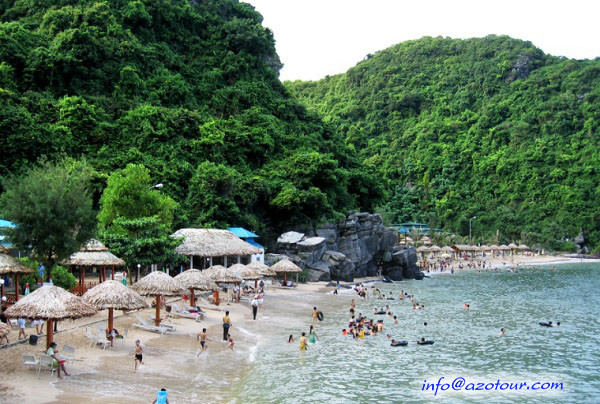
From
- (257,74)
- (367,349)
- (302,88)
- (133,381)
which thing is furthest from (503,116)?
(133,381)

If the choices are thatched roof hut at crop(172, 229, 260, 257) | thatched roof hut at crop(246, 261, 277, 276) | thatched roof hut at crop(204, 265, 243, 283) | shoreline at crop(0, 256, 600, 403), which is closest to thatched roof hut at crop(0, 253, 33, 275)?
shoreline at crop(0, 256, 600, 403)

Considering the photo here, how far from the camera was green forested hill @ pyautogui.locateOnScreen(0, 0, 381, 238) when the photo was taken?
42531 millimetres

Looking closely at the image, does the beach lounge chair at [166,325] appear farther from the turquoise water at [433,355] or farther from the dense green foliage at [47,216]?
the dense green foliage at [47,216]

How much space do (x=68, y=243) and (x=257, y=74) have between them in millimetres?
47207

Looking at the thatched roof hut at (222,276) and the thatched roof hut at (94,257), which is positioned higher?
the thatched roof hut at (94,257)

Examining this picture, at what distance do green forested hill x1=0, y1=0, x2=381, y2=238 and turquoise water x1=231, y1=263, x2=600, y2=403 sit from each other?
1242 cm

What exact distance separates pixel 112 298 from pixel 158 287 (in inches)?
137

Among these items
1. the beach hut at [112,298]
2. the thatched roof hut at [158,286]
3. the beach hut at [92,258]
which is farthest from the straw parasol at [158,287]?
the beach hut at [92,258]

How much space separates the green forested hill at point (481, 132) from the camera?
100 m

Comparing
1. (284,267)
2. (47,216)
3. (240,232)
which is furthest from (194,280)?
(240,232)

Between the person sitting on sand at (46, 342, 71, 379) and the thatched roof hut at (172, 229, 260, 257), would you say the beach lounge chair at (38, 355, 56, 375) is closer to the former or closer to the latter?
the person sitting on sand at (46, 342, 71, 379)

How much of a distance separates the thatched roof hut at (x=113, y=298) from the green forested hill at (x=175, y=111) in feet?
61.3

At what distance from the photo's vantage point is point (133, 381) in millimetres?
15578

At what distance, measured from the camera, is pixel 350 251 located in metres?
52.1
